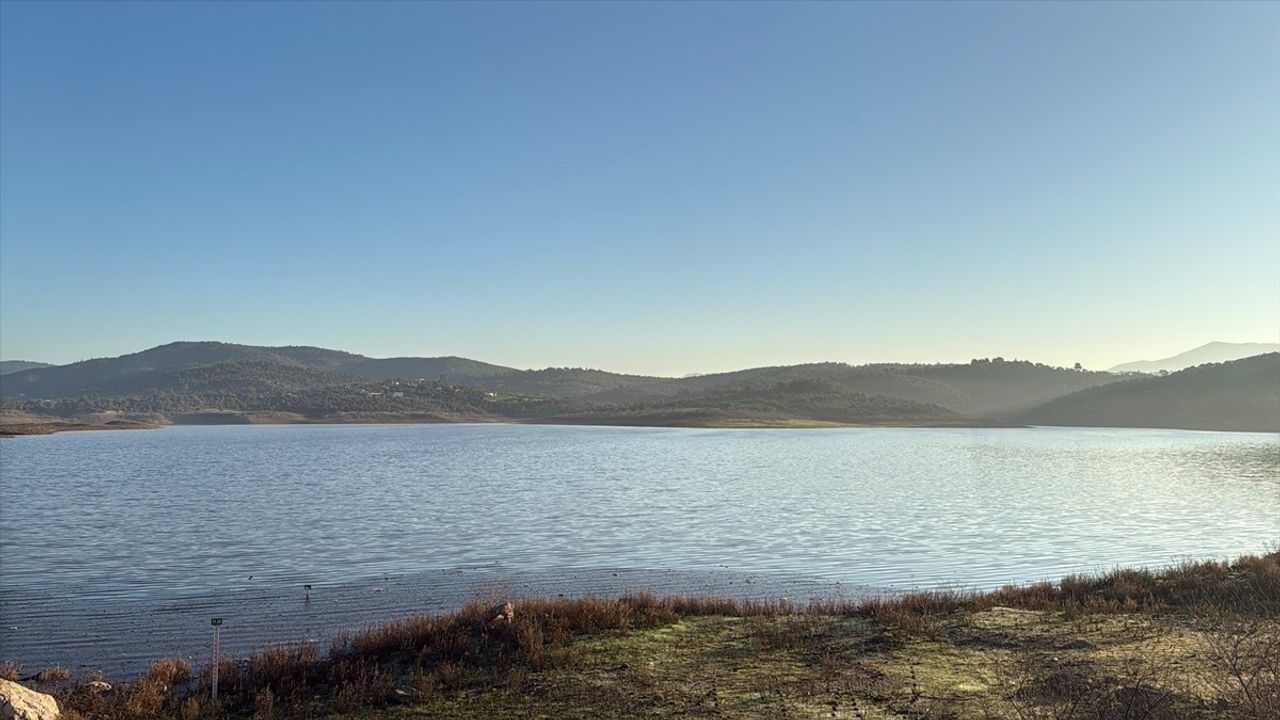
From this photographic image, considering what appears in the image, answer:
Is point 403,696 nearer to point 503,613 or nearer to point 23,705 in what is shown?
point 503,613

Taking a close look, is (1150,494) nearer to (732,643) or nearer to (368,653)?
(732,643)

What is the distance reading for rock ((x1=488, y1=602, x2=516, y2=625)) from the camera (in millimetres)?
13125

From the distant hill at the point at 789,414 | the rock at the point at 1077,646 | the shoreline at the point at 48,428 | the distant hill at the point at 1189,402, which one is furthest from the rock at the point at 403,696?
the distant hill at the point at 1189,402

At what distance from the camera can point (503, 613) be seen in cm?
1334

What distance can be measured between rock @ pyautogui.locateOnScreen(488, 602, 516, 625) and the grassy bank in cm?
3

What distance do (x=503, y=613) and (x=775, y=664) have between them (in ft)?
14.5

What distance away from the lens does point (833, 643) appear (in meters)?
12.7

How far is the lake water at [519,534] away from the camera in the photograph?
17.5 metres

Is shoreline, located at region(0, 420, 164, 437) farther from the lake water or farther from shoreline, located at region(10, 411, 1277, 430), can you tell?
the lake water

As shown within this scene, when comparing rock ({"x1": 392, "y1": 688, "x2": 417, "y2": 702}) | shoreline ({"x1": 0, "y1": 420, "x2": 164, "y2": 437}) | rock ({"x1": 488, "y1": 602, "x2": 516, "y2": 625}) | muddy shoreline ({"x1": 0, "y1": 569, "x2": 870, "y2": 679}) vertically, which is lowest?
muddy shoreline ({"x1": 0, "y1": 569, "x2": 870, "y2": 679})

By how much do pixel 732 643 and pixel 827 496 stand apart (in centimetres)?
2675

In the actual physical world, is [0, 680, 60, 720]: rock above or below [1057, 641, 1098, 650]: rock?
above

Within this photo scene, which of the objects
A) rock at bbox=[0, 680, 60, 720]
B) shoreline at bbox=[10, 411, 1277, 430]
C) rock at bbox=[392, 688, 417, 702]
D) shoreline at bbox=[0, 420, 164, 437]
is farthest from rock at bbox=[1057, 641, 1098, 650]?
shoreline at bbox=[0, 420, 164, 437]

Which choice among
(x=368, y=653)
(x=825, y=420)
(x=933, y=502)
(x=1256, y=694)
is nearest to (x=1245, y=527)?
(x=933, y=502)
